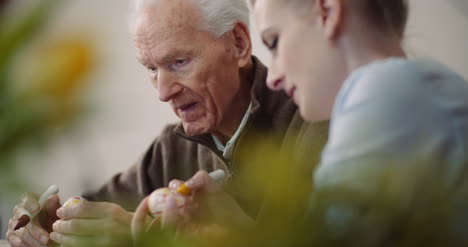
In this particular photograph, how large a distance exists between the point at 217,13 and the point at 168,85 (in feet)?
0.80

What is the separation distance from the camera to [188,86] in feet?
5.45

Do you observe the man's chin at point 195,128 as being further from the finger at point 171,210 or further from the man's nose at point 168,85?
the finger at point 171,210

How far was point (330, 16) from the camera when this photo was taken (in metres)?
0.88

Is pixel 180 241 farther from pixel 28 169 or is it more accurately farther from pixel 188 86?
pixel 188 86

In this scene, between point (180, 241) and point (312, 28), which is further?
point (312, 28)

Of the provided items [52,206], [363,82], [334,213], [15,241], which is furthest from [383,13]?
[15,241]

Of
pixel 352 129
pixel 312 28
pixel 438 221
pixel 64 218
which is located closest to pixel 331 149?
pixel 352 129

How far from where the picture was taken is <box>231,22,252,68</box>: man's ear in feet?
5.61

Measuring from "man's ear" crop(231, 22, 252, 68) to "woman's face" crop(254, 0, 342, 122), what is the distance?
2.53 ft

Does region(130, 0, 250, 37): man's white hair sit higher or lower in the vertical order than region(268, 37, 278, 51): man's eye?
lower

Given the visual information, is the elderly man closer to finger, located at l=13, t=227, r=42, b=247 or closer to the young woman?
finger, located at l=13, t=227, r=42, b=247

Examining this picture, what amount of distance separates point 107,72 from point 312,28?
721 mm

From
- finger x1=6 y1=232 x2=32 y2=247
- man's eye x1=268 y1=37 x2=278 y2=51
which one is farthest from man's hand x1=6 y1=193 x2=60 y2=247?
man's eye x1=268 y1=37 x2=278 y2=51

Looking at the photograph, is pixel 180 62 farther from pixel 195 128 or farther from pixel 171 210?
pixel 171 210
